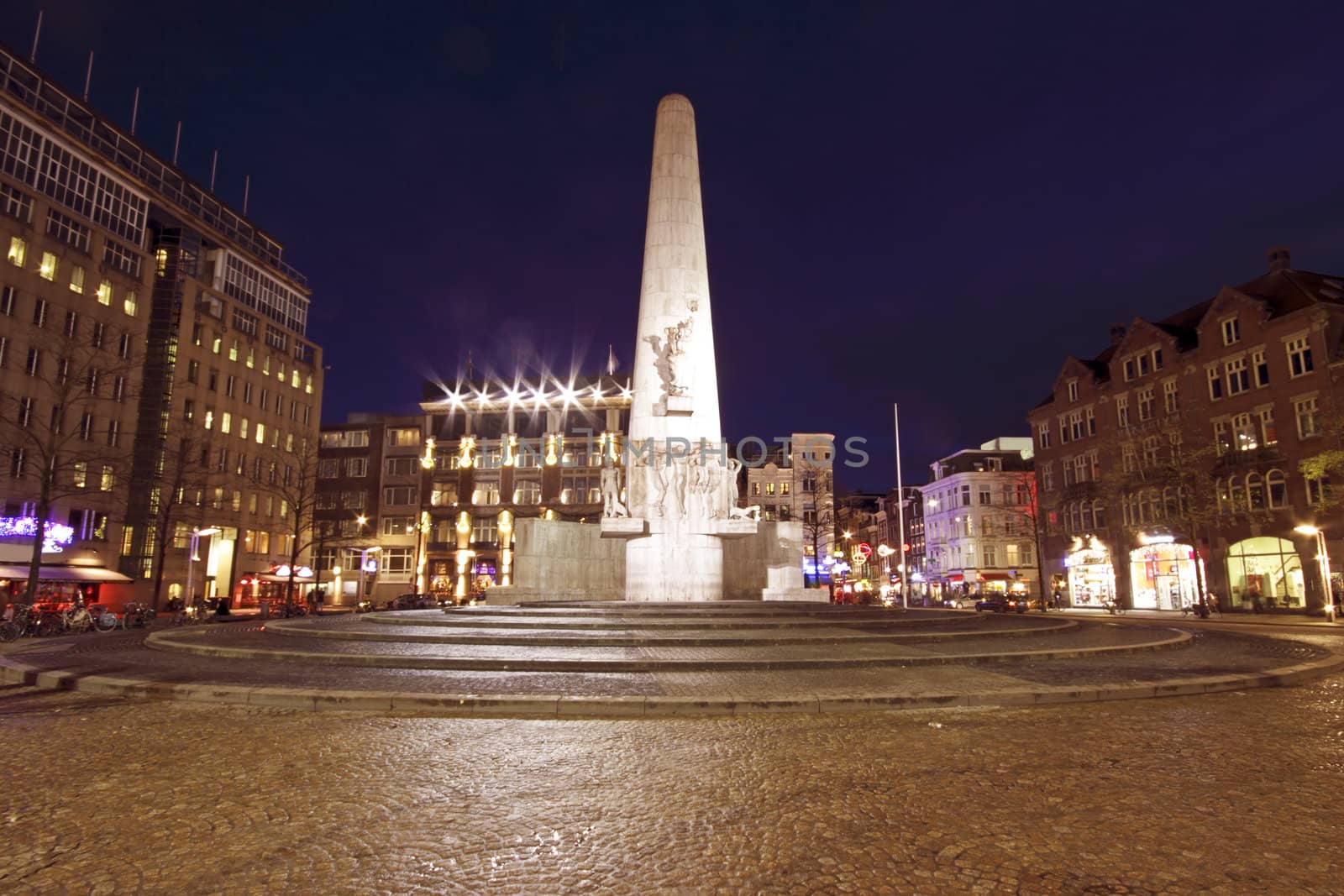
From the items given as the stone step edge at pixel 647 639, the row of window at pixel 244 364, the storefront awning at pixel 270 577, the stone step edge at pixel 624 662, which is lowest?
the stone step edge at pixel 624 662

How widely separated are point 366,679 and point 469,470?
191 feet

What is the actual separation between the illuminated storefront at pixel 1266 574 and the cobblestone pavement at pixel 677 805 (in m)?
35.9

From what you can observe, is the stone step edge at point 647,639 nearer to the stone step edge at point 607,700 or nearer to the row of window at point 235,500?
the stone step edge at point 607,700

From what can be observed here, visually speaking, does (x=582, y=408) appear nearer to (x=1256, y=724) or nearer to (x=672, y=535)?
(x=672, y=535)

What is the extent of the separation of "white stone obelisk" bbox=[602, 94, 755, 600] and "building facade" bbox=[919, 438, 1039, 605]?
46701mm

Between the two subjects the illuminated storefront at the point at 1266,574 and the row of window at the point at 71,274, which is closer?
the illuminated storefront at the point at 1266,574

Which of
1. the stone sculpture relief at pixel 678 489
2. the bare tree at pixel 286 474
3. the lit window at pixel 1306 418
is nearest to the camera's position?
the stone sculpture relief at pixel 678 489

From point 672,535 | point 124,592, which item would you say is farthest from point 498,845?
point 124,592

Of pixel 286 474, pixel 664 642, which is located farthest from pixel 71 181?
pixel 664 642

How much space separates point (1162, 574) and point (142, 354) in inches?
2243

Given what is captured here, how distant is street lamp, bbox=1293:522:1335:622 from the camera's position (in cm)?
3153

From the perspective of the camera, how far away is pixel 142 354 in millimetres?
43000

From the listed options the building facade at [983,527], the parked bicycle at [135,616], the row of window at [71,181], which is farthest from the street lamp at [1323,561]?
the row of window at [71,181]

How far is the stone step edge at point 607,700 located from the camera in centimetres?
920
